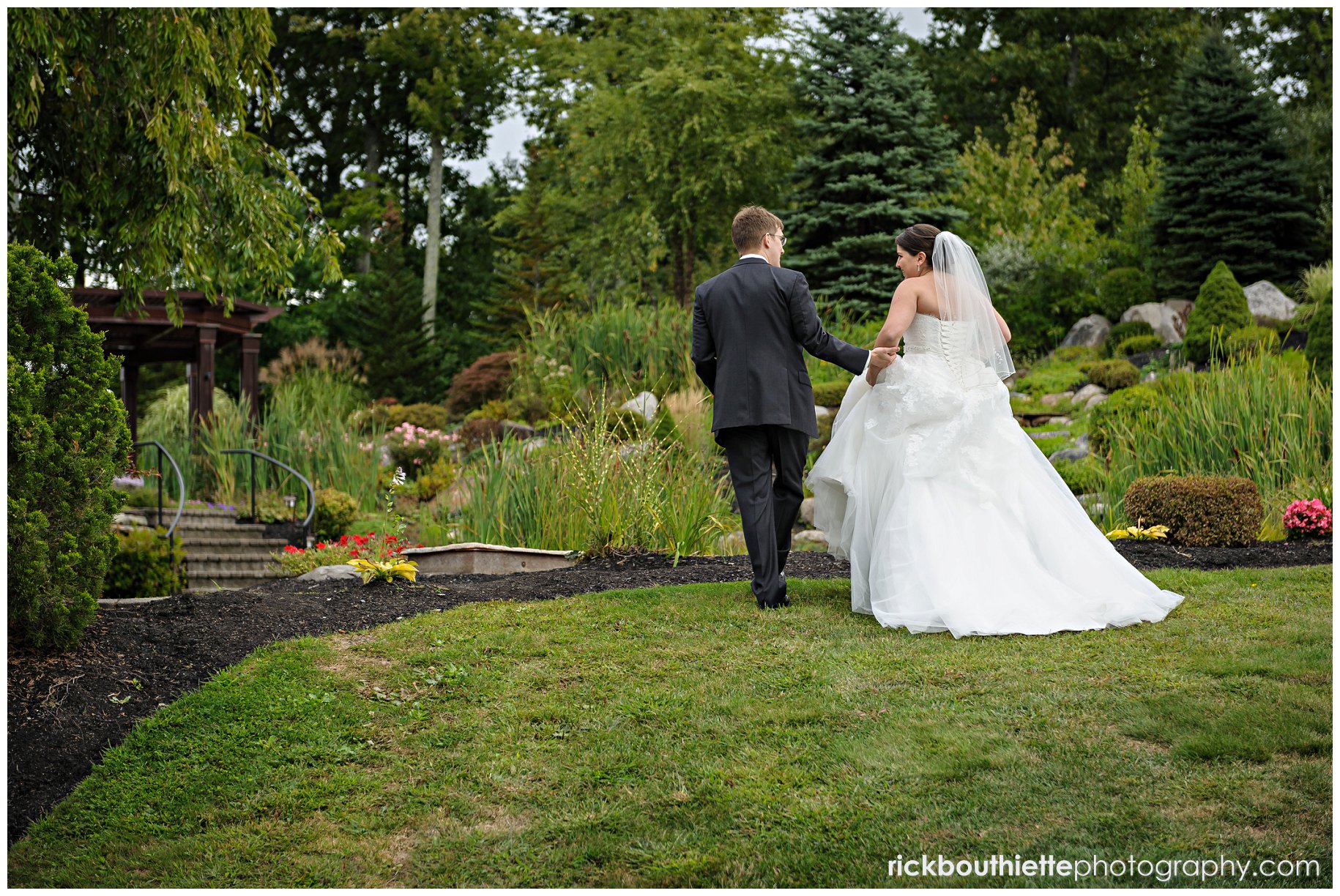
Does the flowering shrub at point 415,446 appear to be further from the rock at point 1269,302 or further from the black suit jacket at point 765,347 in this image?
the rock at point 1269,302

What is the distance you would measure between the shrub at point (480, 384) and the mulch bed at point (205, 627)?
9.89 metres

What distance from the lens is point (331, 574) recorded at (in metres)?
7.17

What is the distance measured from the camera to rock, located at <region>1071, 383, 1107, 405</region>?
47.8ft

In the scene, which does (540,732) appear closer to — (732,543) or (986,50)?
(732,543)

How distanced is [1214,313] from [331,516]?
1242cm

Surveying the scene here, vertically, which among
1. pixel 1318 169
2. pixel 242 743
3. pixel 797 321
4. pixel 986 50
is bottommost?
pixel 242 743

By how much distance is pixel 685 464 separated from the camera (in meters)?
8.77

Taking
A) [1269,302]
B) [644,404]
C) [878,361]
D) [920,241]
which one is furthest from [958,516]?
[1269,302]

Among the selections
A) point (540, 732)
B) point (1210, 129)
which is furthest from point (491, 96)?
point (540, 732)

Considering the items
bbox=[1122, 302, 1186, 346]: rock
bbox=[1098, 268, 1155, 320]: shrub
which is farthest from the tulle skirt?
bbox=[1098, 268, 1155, 320]: shrub

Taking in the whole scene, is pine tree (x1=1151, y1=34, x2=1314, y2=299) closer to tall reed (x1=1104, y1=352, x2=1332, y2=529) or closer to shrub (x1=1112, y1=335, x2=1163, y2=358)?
shrub (x1=1112, y1=335, x2=1163, y2=358)

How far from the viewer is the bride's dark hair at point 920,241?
18.5ft

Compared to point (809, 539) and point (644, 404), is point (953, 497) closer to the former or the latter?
point (809, 539)

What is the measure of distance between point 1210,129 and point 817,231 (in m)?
7.24
